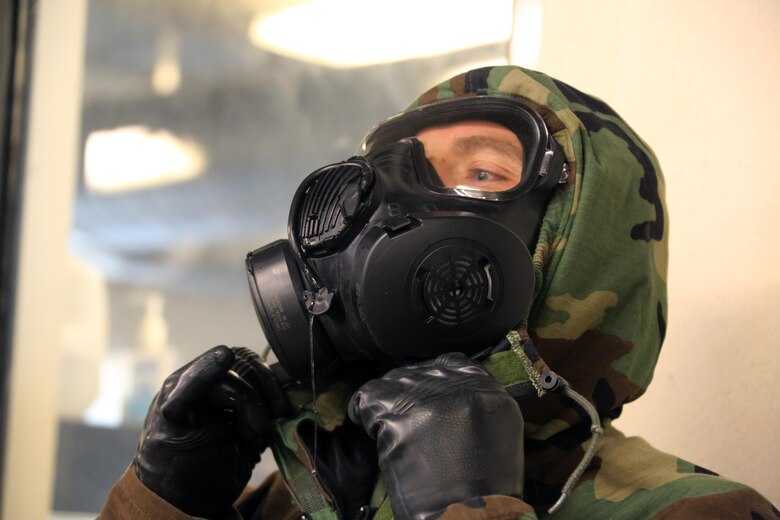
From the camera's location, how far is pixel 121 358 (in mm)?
1842

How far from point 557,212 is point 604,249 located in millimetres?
75

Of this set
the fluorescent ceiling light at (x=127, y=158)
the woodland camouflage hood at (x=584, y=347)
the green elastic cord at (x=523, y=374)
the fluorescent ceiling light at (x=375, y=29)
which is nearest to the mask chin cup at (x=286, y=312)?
the woodland camouflage hood at (x=584, y=347)

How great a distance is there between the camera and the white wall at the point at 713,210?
111 centimetres

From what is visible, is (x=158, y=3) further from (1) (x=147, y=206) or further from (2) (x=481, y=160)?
(2) (x=481, y=160)

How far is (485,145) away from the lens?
3.34 ft

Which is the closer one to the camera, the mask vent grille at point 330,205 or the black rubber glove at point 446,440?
the black rubber glove at point 446,440

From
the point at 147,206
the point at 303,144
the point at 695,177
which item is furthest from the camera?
the point at 147,206

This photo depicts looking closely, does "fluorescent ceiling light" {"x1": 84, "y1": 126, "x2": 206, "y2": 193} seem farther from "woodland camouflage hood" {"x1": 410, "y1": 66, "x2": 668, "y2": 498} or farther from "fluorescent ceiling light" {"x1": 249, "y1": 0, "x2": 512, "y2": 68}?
"woodland camouflage hood" {"x1": 410, "y1": 66, "x2": 668, "y2": 498}

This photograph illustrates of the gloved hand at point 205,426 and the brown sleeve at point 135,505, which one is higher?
the gloved hand at point 205,426

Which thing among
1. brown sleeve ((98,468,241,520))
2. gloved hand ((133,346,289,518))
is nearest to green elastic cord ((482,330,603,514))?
gloved hand ((133,346,289,518))

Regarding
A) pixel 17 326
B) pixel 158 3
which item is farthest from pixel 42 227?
pixel 158 3

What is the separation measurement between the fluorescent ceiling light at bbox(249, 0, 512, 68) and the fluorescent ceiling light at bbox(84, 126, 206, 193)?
0.35 meters

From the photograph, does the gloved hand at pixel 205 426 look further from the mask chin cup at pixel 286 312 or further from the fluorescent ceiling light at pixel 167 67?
the fluorescent ceiling light at pixel 167 67

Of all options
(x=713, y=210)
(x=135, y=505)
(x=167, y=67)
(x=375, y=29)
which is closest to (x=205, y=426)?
(x=135, y=505)
